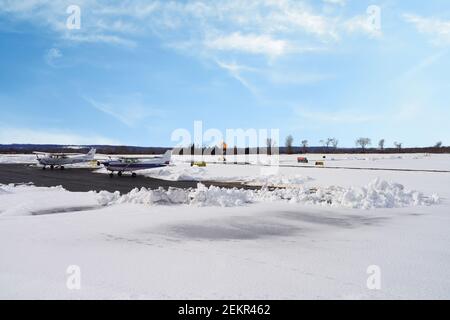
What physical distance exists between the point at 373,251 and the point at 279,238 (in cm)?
229

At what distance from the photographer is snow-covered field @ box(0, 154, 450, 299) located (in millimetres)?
5480

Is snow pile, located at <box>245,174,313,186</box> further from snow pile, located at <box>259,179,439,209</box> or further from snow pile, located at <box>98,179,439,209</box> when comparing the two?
snow pile, located at <box>98,179,439,209</box>

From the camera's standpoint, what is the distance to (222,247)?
805 centimetres

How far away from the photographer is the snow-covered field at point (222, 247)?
5480mm

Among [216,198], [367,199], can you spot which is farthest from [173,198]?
[367,199]

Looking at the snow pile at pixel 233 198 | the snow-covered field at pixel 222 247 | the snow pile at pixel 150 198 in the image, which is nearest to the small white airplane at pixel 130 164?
the snow-covered field at pixel 222 247

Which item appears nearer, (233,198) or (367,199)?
(367,199)

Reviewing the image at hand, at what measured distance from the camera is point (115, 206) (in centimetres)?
1435

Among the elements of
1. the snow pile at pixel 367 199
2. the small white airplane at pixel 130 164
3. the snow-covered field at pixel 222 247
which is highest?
the small white airplane at pixel 130 164

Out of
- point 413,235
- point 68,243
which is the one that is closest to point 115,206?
point 68,243

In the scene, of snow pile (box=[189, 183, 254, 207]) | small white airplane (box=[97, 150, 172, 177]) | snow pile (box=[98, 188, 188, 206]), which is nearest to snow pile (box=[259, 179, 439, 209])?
snow pile (box=[189, 183, 254, 207])

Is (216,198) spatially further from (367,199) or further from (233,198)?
(367,199)

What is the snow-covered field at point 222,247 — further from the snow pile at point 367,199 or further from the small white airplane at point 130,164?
the small white airplane at point 130,164

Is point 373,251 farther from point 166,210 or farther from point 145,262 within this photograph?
point 166,210
